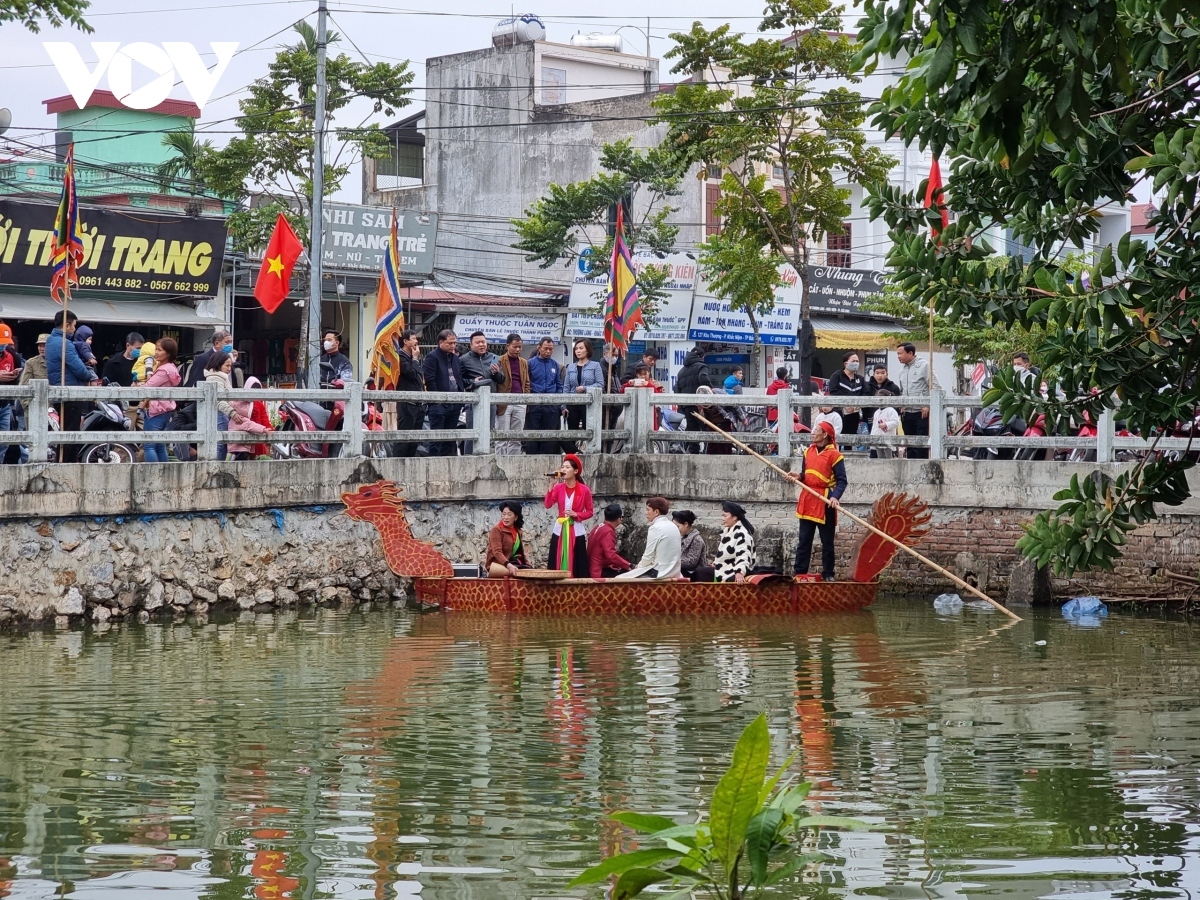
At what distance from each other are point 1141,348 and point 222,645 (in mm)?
9086

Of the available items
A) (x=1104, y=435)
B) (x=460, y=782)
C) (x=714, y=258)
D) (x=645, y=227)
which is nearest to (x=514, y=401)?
(x=1104, y=435)

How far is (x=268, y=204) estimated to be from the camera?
29.9m

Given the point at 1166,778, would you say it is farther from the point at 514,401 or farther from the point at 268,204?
the point at 268,204

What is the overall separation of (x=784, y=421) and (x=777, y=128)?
27.1ft

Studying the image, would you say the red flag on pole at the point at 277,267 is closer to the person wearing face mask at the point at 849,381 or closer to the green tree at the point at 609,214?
the person wearing face mask at the point at 849,381

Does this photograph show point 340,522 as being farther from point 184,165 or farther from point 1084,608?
point 184,165

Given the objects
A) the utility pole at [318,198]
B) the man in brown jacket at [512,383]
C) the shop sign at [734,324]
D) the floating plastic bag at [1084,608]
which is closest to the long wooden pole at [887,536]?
the floating plastic bag at [1084,608]

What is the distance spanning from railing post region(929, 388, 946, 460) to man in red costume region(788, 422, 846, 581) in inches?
47.6

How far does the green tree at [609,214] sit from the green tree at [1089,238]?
2517cm

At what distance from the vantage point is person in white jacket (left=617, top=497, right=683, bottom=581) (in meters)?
15.9

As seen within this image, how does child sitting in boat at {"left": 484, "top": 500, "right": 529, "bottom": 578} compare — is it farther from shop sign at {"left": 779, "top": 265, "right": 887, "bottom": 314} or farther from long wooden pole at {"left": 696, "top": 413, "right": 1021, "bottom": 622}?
shop sign at {"left": 779, "top": 265, "right": 887, "bottom": 314}

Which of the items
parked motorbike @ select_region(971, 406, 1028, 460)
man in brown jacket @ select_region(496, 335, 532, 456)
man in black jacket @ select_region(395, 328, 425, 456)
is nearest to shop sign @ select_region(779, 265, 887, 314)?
parked motorbike @ select_region(971, 406, 1028, 460)

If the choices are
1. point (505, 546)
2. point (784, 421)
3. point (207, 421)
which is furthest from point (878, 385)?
point (207, 421)

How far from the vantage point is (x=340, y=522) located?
1717 cm
